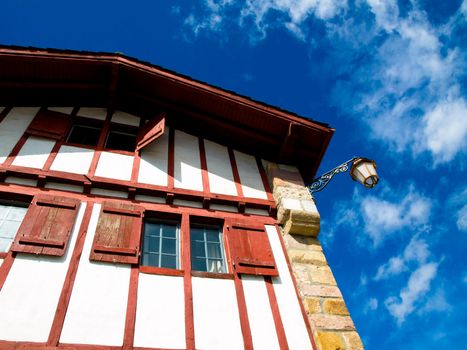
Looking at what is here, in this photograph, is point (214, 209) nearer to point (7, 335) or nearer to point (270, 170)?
point (270, 170)

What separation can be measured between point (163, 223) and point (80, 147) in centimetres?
217

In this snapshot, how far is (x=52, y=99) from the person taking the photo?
25.9ft

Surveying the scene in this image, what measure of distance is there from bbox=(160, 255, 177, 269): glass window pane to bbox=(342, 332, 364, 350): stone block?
2575 millimetres

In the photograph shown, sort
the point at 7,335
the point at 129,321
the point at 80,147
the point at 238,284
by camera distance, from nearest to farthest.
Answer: the point at 7,335
the point at 129,321
the point at 238,284
the point at 80,147

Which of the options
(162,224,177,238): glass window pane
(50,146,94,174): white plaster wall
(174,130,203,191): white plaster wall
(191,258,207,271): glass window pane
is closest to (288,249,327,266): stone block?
(191,258,207,271): glass window pane

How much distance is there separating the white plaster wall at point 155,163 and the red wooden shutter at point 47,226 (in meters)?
1.33

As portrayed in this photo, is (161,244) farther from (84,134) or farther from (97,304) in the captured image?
(84,134)

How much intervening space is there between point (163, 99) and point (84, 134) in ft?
6.05

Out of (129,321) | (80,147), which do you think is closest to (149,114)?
(80,147)

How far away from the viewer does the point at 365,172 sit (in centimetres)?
657

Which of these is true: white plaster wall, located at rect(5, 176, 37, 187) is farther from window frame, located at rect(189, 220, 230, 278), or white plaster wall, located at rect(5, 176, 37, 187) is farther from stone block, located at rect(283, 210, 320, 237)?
stone block, located at rect(283, 210, 320, 237)

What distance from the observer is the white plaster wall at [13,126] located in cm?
634

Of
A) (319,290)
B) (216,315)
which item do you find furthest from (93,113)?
(319,290)

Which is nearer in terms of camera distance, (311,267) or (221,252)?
(311,267)
